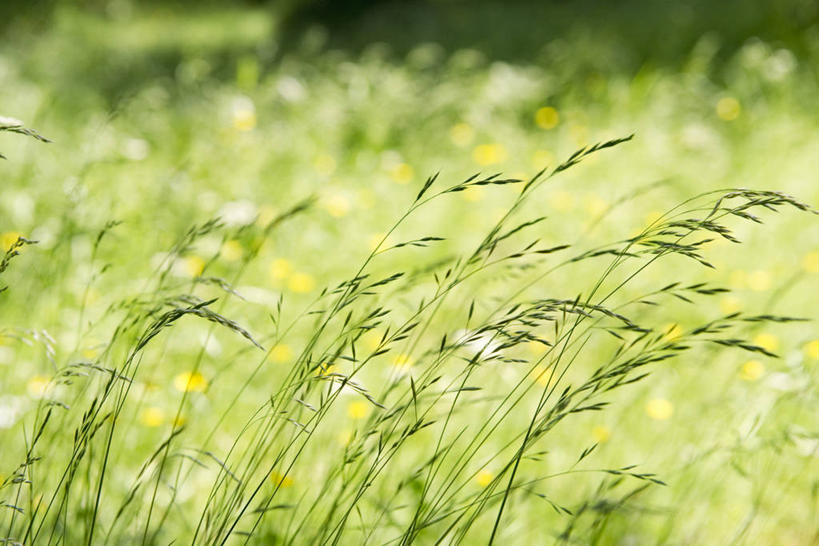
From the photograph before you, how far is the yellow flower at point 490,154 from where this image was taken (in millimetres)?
3701

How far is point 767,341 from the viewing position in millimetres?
2330

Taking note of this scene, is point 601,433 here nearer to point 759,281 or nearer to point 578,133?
point 759,281

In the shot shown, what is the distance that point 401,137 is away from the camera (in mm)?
4113

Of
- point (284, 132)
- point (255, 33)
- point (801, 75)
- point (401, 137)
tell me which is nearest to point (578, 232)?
point (401, 137)

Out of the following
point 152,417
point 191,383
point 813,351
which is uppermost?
point 813,351

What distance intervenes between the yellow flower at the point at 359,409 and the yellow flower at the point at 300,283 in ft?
2.30

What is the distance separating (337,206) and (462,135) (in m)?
1.21

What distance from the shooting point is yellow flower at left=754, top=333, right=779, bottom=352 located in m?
2.29

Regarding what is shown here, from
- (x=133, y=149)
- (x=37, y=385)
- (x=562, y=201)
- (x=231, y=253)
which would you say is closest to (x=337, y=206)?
(x=231, y=253)

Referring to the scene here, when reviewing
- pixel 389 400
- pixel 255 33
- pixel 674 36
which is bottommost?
pixel 389 400

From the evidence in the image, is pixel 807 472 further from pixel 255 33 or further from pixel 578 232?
pixel 255 33

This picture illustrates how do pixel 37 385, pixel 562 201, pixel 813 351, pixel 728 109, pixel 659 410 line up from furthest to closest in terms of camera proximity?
pixel 728 109, pixel 562 201, pixel 813 351, pixel 659 410, pixel 37 385

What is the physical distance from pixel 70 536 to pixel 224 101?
127 inches

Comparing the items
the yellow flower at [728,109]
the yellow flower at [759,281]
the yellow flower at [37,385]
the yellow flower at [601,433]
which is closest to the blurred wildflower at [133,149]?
the yellow flower at [37,385]
